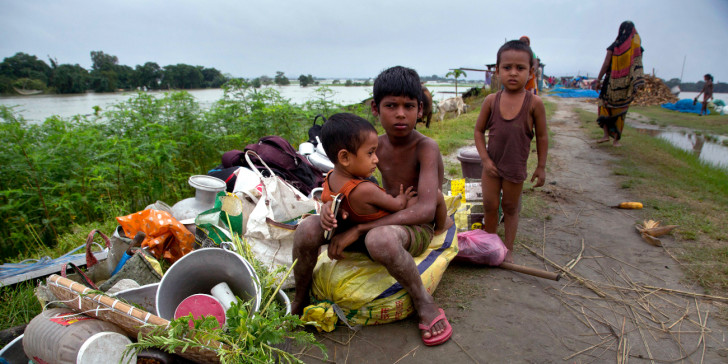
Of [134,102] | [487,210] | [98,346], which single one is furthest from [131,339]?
[134,102]

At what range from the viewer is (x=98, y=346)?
148cm

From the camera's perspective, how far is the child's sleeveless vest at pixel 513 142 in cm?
274

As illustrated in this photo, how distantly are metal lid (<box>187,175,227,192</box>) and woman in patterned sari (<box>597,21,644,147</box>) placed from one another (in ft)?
23.5

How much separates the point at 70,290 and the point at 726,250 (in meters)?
4.32

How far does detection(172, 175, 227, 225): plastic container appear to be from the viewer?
3.23 m

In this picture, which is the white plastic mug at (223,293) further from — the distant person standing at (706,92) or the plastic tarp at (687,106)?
the plastic tarp at (687,106)

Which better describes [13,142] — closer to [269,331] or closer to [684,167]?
[269,331]

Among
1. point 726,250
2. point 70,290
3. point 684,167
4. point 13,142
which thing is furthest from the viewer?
point 684,167

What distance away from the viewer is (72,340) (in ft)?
4.84

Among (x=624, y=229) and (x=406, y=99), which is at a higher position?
(x=406, y=99)

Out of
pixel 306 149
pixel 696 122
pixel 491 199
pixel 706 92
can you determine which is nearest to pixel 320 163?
pixel 306 149

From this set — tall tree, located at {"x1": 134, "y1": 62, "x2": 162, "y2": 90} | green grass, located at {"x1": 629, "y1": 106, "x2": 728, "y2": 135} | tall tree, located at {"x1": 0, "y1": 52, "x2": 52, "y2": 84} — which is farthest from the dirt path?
green grass, located at {"x1": 629, "y1": 106, "x2": 728, "y2": 135}

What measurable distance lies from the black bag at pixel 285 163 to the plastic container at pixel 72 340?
224 cm

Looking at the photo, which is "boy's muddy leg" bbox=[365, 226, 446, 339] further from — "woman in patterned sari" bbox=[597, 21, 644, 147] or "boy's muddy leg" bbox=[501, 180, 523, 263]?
"woman in patterned sari" bbox=[597, 21, 644, 147]
